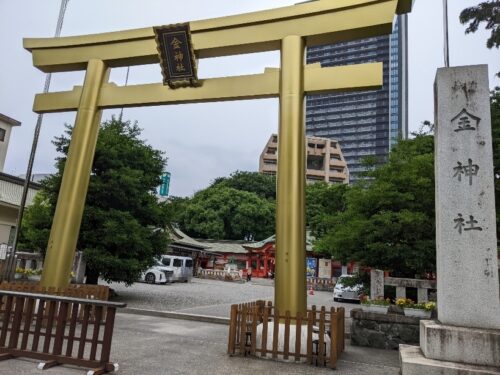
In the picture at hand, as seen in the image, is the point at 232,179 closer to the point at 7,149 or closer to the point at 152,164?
the point at 7,149

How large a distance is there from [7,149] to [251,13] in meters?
27.7

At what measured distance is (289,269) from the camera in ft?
22.4

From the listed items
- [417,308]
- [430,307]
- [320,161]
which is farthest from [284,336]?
[320,161]

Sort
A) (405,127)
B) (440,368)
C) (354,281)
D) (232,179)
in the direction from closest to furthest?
1. (440,368)
2. (354,281)
3. (232,179)
4. (405,127)

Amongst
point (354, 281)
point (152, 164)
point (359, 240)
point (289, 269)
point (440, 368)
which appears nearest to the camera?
point (440, 368)

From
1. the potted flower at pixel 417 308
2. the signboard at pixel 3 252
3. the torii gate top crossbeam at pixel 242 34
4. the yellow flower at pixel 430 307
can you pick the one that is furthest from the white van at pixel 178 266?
the yellow flower at pixel 430 307

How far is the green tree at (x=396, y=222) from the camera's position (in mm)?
9172

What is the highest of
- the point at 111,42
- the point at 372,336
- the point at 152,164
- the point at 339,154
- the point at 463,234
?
the point at 339,154

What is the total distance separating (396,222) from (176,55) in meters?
6.57

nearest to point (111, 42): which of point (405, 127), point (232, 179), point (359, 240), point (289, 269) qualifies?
point (289, 269)

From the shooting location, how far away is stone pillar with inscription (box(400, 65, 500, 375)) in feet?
14.8

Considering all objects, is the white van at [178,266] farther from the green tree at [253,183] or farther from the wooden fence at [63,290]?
the green tree at [253,183]

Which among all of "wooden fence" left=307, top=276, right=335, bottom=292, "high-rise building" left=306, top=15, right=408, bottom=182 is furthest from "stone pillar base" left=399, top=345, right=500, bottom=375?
"high-rise building" left=306, top=15, right=408, bottom=182

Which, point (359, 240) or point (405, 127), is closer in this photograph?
point (359, 240)
